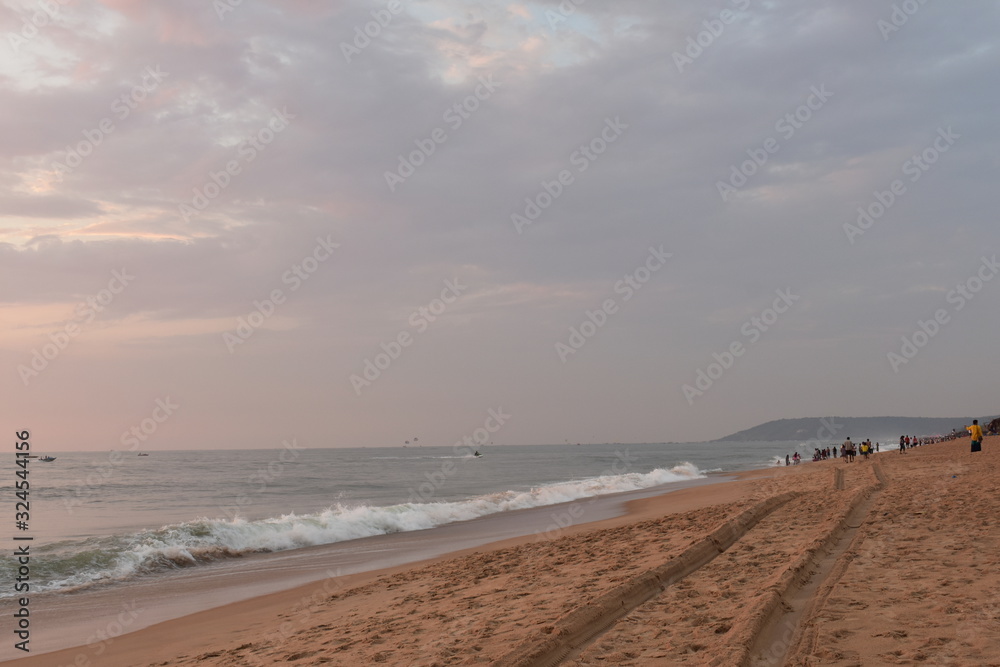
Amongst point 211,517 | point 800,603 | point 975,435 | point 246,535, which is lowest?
point 975,435

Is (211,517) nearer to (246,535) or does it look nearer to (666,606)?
(246,535)

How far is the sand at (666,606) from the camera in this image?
6164mm

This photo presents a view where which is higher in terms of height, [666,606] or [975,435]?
[666,606]

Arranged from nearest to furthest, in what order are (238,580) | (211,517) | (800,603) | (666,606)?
(800,603) < (666,606) < (238,580) < (211,517)

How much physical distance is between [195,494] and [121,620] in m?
33.1

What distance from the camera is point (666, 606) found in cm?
763

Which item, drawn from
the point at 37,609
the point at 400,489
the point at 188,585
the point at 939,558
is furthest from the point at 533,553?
the point at 400,489

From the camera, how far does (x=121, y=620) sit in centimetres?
1117

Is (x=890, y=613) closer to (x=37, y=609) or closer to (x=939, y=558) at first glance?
(x=939, y=558)

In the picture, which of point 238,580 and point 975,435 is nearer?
point 238,580

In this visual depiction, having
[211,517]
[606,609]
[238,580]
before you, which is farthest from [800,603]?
[211,517]

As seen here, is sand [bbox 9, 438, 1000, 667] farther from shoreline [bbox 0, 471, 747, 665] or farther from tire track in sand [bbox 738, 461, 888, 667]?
shoreline [bbox 0, 471, 747, 665]

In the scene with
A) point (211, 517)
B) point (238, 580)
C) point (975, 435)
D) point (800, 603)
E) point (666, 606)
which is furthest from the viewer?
point (975, 435)

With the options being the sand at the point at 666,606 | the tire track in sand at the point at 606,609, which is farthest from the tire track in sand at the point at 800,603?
the tire track in sand at the point at 606,609
